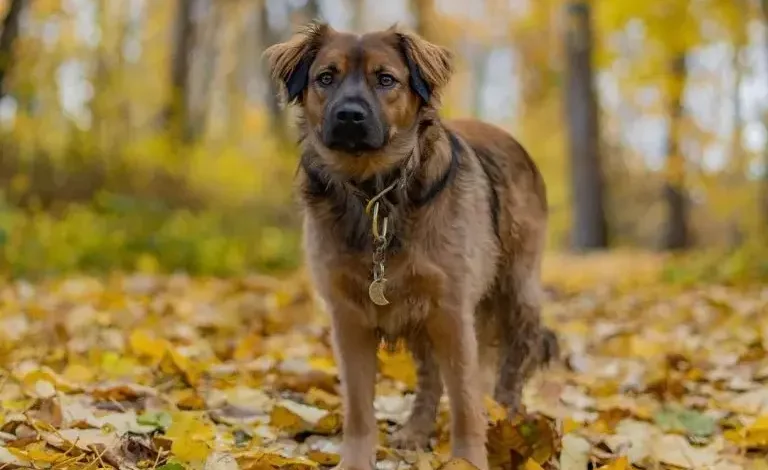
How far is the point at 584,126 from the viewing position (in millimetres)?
17578

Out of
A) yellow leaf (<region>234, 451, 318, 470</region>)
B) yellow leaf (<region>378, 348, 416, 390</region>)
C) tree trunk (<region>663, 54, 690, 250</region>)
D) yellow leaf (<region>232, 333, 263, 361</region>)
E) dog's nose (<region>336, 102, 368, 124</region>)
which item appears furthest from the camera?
tree trunk (<region>663, 54, 690, 250</region>)

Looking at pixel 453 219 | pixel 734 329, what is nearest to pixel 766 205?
pixel 734 329

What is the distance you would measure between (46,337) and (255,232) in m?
6.41

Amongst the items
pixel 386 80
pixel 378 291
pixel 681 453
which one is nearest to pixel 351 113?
pixel 386 80

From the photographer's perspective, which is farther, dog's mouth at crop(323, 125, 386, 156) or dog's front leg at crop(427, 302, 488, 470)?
dog's front leg at crop(427, 302, 488, 470)

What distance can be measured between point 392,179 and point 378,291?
17.4 inches

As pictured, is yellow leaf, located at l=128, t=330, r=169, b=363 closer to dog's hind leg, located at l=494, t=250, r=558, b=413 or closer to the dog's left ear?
dog's hind leg, located at l=494, t=250, r=558, b=413

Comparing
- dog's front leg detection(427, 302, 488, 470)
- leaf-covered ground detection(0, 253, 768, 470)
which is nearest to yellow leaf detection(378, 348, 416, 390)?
leaf-covered ground detection(0, 253, 768, 470)

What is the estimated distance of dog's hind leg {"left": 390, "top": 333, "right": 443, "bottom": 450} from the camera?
13.2ft

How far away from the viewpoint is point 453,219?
11.7 feet

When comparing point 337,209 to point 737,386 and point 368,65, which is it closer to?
point 368,65

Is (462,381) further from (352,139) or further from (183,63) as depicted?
(183,63)

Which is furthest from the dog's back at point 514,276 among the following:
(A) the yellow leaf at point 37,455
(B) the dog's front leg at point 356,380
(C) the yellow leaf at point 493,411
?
(A) the yellow leaf at point 37,455

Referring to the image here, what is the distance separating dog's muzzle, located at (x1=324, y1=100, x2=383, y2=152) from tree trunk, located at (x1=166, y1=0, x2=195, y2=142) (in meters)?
11.3
